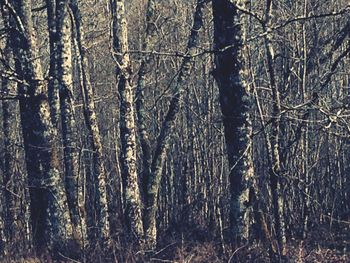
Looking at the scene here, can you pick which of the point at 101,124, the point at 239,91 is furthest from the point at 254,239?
the point at 101,124

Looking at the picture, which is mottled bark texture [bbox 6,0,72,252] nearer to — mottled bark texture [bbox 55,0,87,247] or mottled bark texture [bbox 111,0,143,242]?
mottled bark texture [bbox 55,0,87,247]

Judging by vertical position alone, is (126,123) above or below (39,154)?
above

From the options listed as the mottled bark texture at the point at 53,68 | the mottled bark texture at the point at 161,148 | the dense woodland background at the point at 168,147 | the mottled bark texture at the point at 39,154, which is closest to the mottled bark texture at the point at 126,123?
the dense woodland background at the point at 168,147

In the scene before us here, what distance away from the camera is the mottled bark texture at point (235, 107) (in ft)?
23.4

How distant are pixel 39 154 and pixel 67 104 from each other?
2.24m

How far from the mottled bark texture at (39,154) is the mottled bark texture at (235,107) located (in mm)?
3646

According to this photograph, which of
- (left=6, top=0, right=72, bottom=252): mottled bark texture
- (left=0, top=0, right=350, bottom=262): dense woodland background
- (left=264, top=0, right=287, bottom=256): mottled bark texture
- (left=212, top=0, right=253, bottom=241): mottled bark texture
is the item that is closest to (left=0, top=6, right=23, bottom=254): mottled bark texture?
(left=0, top=0, right=350, bottom=262): dense woodland background

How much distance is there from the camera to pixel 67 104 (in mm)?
11602

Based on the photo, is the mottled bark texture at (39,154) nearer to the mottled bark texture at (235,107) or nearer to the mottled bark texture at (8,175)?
the mottled bark texture at (8,175)

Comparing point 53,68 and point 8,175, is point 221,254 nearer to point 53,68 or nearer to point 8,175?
point 53,68

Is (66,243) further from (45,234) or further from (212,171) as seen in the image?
(212,171)

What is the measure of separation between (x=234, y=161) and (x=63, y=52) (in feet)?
16.7

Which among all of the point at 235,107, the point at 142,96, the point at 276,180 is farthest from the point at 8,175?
the point at 276,180

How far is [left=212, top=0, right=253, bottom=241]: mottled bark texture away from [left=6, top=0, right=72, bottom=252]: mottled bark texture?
3.65 m
